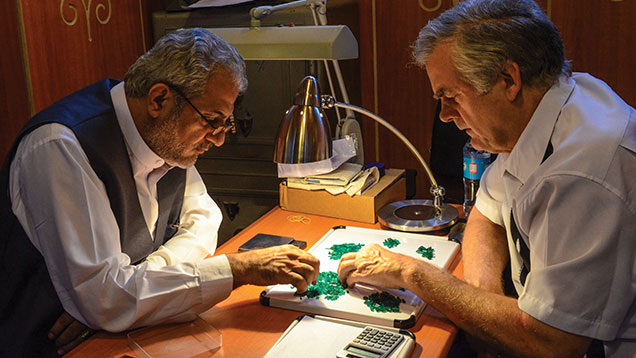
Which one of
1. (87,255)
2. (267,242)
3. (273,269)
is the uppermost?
(87,255)

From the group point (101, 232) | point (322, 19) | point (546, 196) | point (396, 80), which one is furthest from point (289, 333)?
point (396, 80)

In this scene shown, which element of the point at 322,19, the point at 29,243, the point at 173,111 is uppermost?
the point at 322,19

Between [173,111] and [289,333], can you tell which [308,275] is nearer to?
[289,333]

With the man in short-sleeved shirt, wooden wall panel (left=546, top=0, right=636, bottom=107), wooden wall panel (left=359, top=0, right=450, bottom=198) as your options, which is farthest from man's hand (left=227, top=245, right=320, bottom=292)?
wooden wall panel (left=546, top=0, right=636, bottom=107)

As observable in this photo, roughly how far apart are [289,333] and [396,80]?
251cm

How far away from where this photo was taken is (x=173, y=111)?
183 cm

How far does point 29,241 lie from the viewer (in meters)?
1.64

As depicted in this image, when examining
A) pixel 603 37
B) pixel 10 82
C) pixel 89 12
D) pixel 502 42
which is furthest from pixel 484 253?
pixel 89 12

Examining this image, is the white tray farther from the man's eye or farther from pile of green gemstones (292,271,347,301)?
the man's eye

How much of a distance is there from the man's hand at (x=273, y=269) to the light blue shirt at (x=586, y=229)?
599 millimetres

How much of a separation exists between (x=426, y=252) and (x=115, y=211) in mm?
1002

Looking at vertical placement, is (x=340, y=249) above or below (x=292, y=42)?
below

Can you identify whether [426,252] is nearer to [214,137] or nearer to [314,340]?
[314,340]

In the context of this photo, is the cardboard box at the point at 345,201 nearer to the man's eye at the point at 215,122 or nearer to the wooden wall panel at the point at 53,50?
the man's eye at the point at 215,122
